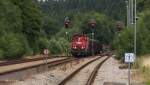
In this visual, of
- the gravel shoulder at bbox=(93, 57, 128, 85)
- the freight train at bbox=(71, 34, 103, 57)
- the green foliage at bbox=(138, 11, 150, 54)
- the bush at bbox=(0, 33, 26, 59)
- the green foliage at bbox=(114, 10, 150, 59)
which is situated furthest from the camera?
the freight train at bbox=(71, 34, 103, 57)

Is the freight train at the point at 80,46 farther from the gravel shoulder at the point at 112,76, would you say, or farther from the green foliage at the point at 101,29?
the green foliage at the point at 101,29

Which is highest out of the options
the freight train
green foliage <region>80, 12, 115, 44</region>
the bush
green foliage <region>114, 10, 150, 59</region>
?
green foliage <region>114, 10, 150, 59</region>

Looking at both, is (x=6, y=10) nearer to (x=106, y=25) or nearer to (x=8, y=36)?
(x=8, y=36)

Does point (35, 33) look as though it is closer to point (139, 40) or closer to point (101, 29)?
point (139, 40)

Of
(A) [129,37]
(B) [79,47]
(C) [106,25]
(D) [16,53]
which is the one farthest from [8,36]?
(C) [106,25]

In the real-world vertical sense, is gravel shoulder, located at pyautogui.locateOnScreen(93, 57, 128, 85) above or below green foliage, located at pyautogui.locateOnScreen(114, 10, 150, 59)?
below

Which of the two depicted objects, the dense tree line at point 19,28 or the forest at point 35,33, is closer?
the forest at point 35,33

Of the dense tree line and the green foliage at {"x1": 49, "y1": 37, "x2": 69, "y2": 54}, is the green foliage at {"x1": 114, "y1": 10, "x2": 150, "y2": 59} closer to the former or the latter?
the dense tree line

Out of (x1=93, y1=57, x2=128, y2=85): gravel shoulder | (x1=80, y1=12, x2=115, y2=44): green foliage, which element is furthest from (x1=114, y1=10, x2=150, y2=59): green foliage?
(x1=80, y1=12, x2=115, y2=44): green foliage

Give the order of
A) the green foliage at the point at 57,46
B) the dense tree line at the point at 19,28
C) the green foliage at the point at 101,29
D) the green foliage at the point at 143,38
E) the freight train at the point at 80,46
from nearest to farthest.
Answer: the green foliage at the point at 143,38, the dense tree line at the point at 19,28, the freight train at the point at 80,46, the green foliage at the point at 57,46, the green foliage at the point at 101,29

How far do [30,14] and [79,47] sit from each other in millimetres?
19140

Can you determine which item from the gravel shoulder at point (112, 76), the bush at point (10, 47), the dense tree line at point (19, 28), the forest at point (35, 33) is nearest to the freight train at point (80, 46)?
the forest at point (35, 33)

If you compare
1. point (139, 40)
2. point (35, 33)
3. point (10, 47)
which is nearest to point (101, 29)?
point (35, 33)

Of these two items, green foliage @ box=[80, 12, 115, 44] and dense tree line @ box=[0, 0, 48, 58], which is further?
green foliage @ box=[80, 12, 115, 44]
